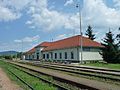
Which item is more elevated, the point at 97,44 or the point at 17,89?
the point at 97,44

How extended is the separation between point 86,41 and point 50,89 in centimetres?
4479

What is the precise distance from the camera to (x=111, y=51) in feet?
152

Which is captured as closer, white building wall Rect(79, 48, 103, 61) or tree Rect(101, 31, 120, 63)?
tree Rect(101, 31, 120, 63)

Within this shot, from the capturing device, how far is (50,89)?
1473cm

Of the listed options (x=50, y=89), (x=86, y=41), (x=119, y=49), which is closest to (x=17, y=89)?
(x=50, y=89)

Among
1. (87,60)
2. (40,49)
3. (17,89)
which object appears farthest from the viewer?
(40,49)

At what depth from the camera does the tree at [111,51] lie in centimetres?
4622

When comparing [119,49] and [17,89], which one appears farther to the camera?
[119,49]

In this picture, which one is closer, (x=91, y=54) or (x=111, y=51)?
(x=111, y=51)

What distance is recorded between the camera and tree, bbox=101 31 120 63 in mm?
46219

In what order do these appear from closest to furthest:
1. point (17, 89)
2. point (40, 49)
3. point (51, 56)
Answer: point (17, 89) < point (51, 56) < point (40, 49)

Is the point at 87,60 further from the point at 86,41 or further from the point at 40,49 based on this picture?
the point at 40,49

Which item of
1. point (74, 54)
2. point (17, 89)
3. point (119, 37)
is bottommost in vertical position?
point (17, 89)

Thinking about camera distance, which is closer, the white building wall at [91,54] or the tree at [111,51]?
the tree at [111,51]
